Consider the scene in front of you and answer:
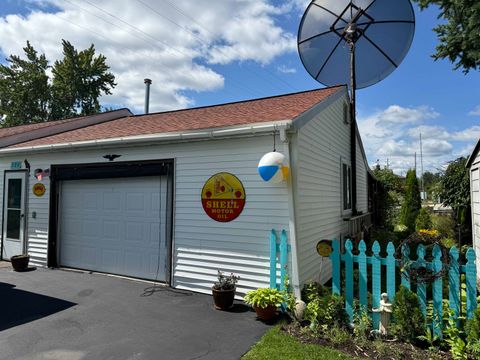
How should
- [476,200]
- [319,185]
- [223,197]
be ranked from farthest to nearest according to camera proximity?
[319,185]
[476,200]
[223,197]

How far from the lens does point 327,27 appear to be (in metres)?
8.18

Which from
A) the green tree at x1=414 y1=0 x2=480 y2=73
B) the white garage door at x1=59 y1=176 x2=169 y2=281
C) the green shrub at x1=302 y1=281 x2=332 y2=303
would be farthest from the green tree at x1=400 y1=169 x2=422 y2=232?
→ the white garage door at x1=59 y1=176 x2=169 y2=281

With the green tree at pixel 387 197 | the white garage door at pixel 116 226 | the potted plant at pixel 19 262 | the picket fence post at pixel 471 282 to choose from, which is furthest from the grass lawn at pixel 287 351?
the green tree at pixel 387 197

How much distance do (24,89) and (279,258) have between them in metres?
29.1

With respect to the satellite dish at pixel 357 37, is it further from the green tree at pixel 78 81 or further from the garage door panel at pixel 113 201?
the green tree at pixel 78 81

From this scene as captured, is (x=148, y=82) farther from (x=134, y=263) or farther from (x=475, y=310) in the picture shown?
(x=475, y=310)

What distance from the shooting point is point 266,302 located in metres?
4.25

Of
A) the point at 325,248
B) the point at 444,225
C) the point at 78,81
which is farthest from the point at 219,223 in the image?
the point at 78,81

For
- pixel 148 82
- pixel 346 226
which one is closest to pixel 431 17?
pixel 346 226

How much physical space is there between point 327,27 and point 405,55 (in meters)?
2.06

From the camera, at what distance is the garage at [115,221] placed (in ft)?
20.2

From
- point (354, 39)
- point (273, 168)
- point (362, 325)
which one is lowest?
point (362, 325)

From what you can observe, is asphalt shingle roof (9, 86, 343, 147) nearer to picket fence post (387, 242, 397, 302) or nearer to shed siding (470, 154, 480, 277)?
shed siding (470, 154, 480, 277)

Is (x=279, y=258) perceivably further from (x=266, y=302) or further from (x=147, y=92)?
(x=147, y=92)
